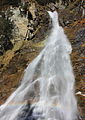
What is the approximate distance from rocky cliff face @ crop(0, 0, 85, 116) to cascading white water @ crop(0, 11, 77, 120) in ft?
1.89

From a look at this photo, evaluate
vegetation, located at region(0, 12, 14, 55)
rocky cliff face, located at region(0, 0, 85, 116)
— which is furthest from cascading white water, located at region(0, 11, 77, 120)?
vegetation, located at region(0, 12, 14, 55)

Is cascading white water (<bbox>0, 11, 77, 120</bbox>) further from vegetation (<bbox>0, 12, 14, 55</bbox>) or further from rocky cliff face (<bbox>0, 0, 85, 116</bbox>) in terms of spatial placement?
vegetation (<bbox>0, 12, 14, 55</bbox>)

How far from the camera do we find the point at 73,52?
17125 millimetres

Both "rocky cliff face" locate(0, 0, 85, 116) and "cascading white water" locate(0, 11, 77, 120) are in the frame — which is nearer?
"cascading white water" locate(0, 11, 77, 120)

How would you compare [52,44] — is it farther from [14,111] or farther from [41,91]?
[14,111]

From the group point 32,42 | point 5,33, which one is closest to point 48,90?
point 32,42

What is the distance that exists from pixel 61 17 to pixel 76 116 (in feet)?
53.4

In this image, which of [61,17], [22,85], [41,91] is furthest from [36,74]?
[61,17]

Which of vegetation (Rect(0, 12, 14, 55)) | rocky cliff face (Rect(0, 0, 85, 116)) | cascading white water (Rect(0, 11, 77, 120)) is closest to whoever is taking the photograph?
cascading white water (Rect(0, 11, 77, 120))

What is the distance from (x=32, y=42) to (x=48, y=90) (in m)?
9.27

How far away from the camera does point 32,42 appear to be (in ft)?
73.2

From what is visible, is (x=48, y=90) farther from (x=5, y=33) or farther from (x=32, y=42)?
(x=5, y=33)

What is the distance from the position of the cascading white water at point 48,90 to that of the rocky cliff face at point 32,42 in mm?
578

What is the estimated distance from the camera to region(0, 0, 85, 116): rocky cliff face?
1559 cm
